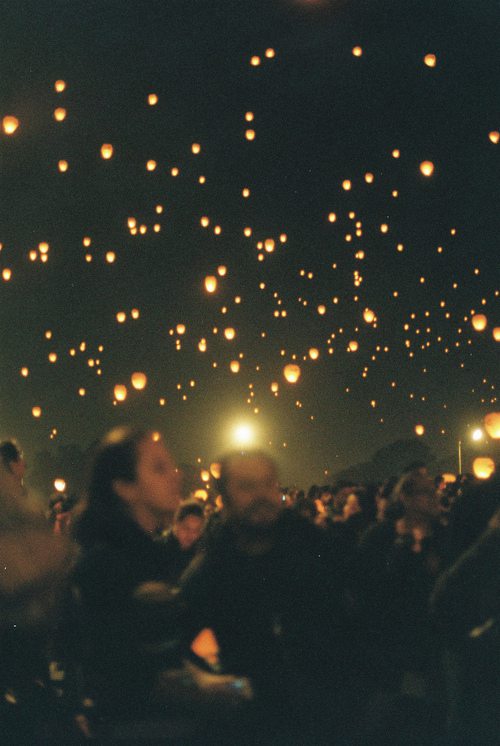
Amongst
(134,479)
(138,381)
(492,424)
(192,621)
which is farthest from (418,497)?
(138,381)

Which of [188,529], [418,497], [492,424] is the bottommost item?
[418,497]

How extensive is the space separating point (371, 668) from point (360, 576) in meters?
0.82

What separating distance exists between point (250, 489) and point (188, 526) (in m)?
3.53

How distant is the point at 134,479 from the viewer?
3.13 metres

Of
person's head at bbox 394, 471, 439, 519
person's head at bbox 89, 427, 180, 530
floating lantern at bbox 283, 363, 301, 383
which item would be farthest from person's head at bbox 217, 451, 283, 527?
floating lantern at bbox 283, 363, 301, 383

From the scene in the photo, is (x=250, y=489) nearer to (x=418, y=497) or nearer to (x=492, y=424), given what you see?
(x=418, y=497)

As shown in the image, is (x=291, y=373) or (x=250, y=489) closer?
(x=250, y=489)

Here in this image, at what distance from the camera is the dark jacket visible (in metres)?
2.92

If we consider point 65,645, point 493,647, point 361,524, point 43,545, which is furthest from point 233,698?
point 361,524

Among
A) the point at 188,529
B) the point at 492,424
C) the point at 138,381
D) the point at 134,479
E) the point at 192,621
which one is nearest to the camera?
the point at 134,479

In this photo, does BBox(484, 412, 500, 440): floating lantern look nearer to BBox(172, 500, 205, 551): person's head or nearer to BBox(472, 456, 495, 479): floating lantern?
BBox(472, 456, 495, 479): floating lantern

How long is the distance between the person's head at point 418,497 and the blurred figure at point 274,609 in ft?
6.92

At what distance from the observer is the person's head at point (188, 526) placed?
22.8ft

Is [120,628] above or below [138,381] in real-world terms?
below
